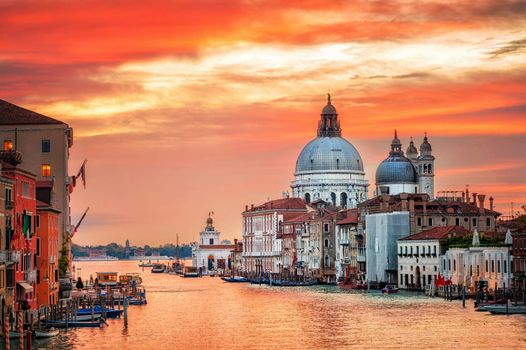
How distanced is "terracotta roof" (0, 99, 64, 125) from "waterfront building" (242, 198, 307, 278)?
74776 mm

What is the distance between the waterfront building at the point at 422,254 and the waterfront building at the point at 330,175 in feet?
209

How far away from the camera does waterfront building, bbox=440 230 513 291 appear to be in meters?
70.5

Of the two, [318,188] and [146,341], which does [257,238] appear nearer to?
[318,188]

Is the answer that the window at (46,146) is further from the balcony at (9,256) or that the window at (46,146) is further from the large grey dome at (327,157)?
the large grey dome at (327,157)

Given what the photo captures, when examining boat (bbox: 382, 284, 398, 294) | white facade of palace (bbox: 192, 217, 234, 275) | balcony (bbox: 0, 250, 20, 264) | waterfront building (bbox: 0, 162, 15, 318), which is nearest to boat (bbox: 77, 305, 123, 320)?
balcony (bbox: 0, 250, 20, 264)

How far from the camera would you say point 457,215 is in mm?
92062

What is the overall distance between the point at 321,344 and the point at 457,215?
47.3 meters

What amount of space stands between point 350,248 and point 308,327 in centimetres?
5301

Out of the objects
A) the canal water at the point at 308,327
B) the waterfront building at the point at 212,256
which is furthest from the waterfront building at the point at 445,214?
the waterfront building at the point at 212,256

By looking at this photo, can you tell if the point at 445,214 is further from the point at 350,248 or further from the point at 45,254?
the point at 45,254

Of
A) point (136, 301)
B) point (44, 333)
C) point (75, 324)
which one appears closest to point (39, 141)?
point (75, 324)

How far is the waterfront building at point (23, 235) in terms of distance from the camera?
145ft

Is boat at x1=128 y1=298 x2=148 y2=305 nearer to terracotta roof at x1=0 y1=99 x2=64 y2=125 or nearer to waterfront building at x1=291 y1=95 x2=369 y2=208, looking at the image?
terracotta roof at x1=0 y1=99 x2=64 y2=125

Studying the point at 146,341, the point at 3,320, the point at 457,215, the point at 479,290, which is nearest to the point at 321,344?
the point at 146,341
